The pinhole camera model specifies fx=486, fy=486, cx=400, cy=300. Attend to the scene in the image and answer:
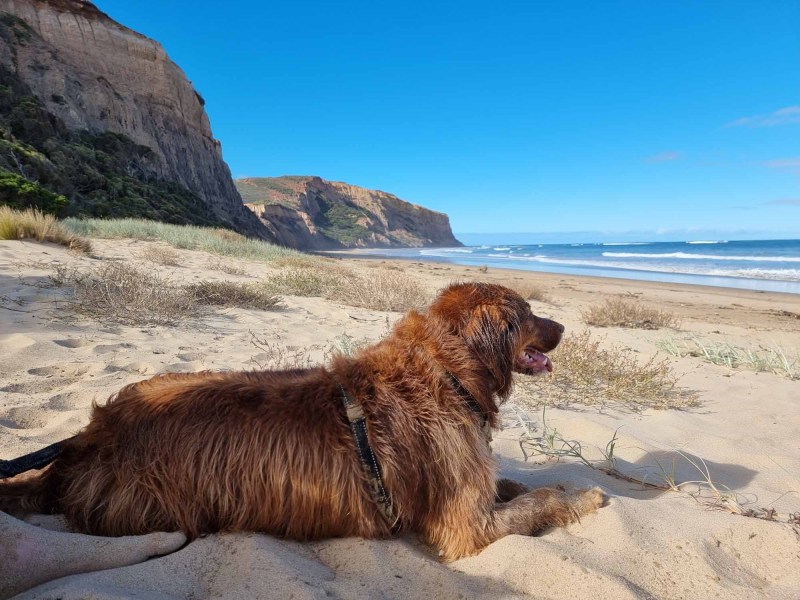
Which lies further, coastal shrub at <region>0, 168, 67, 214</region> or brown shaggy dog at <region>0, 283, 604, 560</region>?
coastal shrub at <region>0, 168, 67, 214</region>

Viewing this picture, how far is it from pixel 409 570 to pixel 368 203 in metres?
105

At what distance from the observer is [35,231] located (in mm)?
9680

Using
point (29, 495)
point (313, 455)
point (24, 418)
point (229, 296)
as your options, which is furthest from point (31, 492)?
point (229, 296)

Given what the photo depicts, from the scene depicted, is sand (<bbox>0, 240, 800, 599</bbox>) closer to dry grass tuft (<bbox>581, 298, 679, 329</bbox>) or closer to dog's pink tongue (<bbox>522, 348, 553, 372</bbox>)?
dog's pink tongue (<bbox>522, 348, 553, 372</bbox>)

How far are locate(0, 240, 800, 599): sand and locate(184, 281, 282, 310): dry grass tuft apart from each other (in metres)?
0.62

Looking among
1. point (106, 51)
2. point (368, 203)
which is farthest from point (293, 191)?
point (106, 51)

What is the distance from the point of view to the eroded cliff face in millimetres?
30672

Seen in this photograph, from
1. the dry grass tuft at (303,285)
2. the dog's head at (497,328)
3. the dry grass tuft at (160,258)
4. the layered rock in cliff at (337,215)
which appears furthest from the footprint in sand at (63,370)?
the layered rock in cliff at (337,215)

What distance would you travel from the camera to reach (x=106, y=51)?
3634 cm

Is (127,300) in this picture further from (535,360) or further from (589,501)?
(589,501)

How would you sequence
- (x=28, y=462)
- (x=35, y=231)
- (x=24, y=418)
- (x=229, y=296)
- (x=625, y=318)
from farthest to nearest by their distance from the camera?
(x=35, y=231) → (x=625, y=318) → (x=229, y=296) → (x=24, y=418) → (x=28, y=462)

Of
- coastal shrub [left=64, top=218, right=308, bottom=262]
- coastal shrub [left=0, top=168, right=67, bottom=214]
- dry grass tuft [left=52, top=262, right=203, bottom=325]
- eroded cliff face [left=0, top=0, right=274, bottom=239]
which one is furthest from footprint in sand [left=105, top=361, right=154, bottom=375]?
eroded cliff face [left=0, top=0, right=274, bottom=239]

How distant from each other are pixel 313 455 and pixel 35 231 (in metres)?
10.4

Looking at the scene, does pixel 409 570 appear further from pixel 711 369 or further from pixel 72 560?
pixel 711 369
